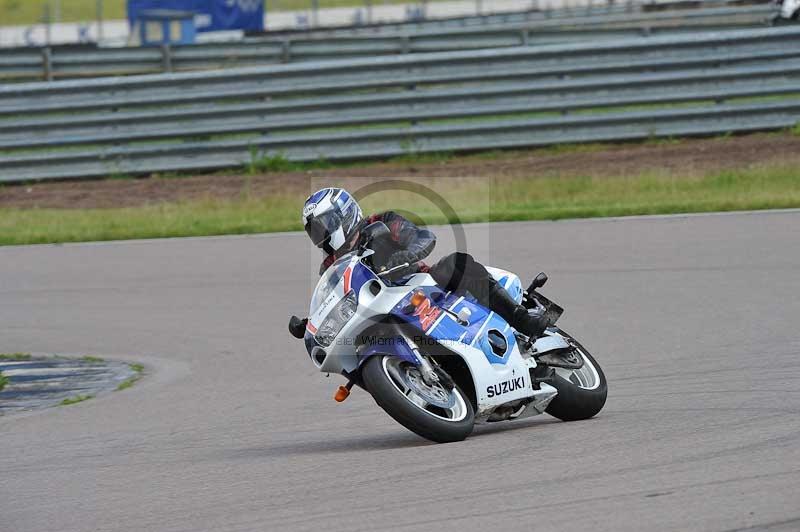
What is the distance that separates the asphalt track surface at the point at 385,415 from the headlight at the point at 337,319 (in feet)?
2.01

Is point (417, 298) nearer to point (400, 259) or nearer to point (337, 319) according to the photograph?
point (400, 259)

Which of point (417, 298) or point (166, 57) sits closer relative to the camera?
point (417, 298)

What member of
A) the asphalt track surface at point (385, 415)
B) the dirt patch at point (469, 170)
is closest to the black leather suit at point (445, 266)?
the asphalt track surface at point (385, 415)

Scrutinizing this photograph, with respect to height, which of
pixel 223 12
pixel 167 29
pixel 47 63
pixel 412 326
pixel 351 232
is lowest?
pixel 412 326

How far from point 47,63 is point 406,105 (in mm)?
7915

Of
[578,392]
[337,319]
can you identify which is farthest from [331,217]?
[578,392]

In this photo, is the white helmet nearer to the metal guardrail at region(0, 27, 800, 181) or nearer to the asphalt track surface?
the asphalt track surface

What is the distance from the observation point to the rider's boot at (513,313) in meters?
6.87

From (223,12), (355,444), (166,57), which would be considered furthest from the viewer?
(223,12)

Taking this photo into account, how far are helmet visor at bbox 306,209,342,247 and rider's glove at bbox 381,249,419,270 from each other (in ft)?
1.07

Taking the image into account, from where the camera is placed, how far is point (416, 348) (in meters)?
6.33

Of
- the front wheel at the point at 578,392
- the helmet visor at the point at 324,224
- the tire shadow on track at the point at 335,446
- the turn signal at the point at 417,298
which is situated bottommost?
the tire shadow on track at the point at 335,446

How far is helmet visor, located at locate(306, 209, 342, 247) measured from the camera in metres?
6.34

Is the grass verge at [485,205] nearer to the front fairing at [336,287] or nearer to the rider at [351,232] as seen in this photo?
the rider at [351,232]
